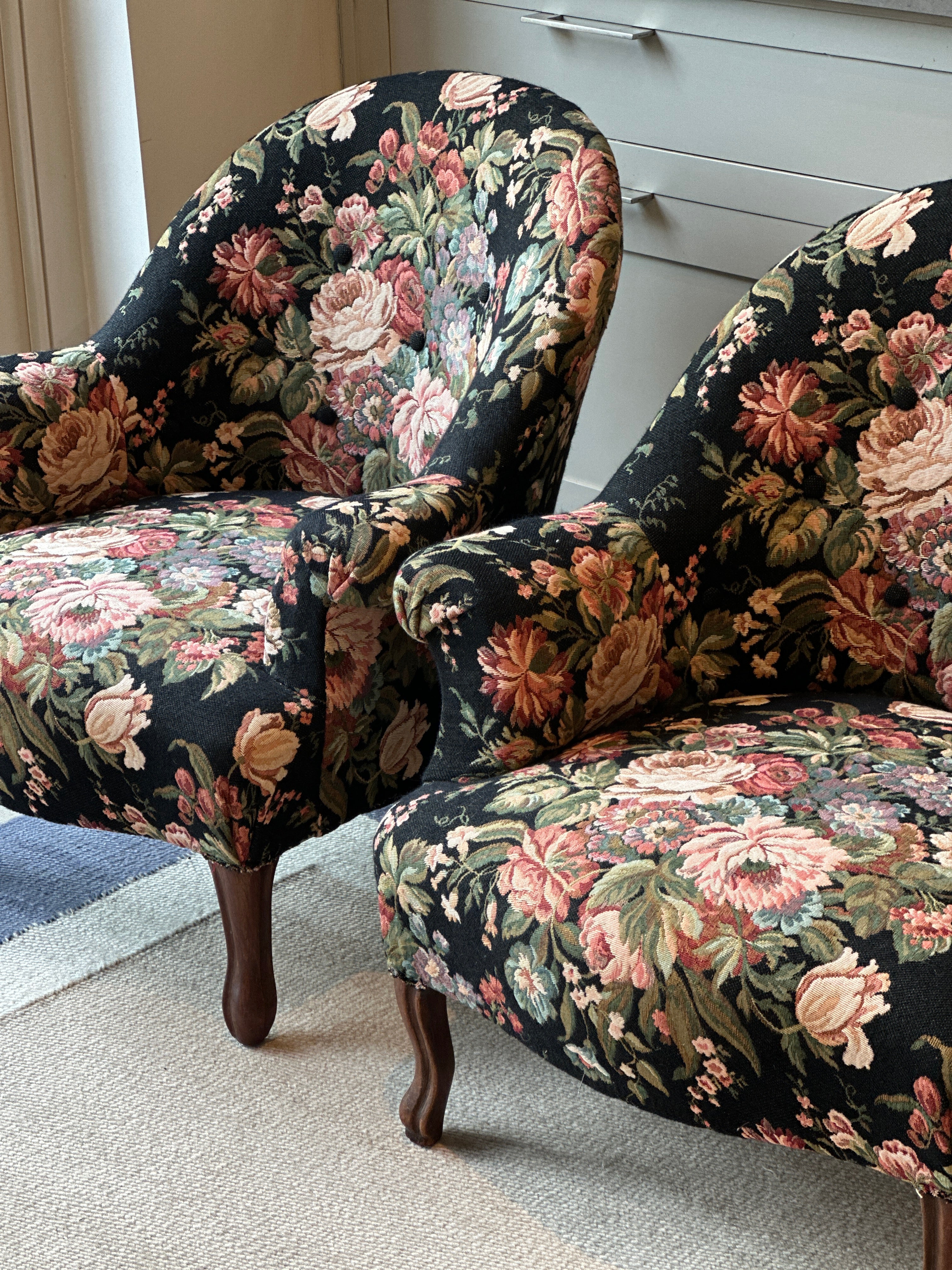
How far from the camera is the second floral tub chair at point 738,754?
3.41ft

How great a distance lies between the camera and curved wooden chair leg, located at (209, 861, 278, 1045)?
1.51 meters

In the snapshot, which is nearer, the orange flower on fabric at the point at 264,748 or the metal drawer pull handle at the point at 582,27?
the orange flower on fabric at the point at 264,748

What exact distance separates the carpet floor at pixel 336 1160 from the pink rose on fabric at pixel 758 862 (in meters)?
0.43

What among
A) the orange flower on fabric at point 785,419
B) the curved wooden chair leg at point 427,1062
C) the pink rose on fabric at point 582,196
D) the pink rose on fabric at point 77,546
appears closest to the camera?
the curved wooden chair leg at point 427,1062

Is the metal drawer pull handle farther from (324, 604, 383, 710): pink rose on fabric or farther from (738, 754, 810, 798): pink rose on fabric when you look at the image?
(738, 754, 810, 798): pink rose on fabric

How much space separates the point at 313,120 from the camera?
1877 millimetres

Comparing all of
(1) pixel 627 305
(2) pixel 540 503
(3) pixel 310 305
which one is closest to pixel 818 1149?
(2) pixel 540 503

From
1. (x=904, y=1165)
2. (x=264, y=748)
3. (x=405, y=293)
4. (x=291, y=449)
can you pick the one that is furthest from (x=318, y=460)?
(x=904, y=1165)

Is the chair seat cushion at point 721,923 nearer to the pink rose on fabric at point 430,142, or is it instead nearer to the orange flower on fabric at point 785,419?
the orange flower on fabric at point 785,419

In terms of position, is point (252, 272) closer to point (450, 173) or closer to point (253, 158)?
point (253, 158)

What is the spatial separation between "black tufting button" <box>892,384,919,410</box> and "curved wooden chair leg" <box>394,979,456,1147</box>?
2.45 feet

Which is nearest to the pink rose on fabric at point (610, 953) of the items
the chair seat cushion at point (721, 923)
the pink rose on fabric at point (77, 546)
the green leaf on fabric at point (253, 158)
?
the chair seat cushion at point (721, 923)

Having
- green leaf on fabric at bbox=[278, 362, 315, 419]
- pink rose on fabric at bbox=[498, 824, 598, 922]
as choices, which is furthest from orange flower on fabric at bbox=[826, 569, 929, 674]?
green leaf on fabric at bbox=[278, 362, 315, 419]

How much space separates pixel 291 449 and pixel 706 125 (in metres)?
0.73
